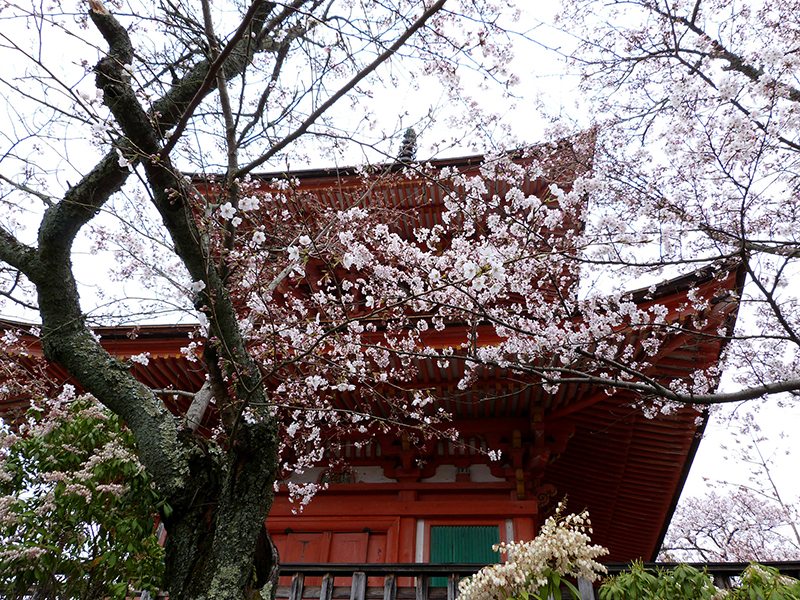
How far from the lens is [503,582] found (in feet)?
12.4

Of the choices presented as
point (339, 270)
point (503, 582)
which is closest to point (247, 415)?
point (503, 582)

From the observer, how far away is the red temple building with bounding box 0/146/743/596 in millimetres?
5559

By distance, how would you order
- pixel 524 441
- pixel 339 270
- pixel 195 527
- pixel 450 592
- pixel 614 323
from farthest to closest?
1. pixel 339 270
2. pixel 524 441
3. pixel 614 323
4. pixel 450 592
5. pixel 195 527

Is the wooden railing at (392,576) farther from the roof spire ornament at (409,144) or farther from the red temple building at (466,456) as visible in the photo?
the roof spire ornament at (409,144)

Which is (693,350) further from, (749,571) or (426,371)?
(426,371)

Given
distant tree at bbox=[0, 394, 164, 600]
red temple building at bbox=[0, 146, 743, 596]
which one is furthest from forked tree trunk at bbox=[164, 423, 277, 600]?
red temple building at bbox=[0, 146, 743, 596]

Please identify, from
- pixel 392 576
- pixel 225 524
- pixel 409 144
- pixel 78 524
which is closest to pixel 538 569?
pixel 392 576

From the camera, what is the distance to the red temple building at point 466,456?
5559mm

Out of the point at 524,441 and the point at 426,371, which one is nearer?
the point at 426,371

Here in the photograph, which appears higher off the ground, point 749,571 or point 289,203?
point 289,203

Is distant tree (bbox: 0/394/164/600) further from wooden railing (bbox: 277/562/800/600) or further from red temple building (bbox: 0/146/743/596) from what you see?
red temple building (bbox: 0/146/743/596)

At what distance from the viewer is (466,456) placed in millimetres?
6230

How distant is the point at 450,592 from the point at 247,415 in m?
2.33

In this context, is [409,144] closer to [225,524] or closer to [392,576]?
[225,524]
